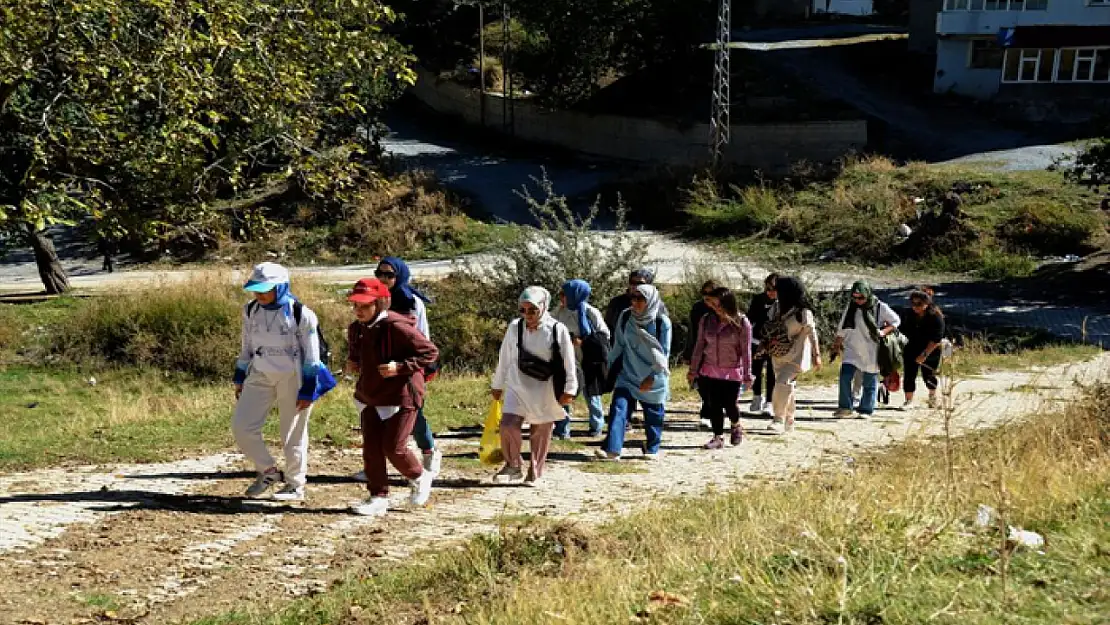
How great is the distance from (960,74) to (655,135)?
472 inches

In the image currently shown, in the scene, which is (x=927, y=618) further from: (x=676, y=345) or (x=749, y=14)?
(x=749, y=14)

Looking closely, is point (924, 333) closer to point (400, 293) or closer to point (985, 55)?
point (400, 293)

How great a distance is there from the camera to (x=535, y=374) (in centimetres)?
899

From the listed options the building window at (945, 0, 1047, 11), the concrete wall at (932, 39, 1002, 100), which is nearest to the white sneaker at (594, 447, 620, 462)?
the concrete wall at (932, 39, 1002, 100)

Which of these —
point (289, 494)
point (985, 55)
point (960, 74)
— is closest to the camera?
point (289, 494)

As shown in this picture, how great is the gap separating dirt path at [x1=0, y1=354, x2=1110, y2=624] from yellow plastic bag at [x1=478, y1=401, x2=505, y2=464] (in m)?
0.21

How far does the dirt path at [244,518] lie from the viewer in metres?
6.76

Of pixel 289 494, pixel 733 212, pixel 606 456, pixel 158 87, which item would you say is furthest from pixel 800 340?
pixel 733 212

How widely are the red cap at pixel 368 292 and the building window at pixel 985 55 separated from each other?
134 feet

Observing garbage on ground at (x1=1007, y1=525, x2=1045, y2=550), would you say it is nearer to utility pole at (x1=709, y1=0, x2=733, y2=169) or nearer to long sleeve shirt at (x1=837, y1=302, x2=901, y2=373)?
long sleeve shirt at (x1=837, y1=302, x2=901, y2=373)

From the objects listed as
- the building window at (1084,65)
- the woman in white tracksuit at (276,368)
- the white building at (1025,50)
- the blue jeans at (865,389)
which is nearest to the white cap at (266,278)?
the woman in white tracksuit at (276,368)

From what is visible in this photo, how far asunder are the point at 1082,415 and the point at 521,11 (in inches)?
1400

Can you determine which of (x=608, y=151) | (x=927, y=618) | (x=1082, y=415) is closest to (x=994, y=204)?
(x=608, y=151)

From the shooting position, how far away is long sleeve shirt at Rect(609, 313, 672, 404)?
10141mm
